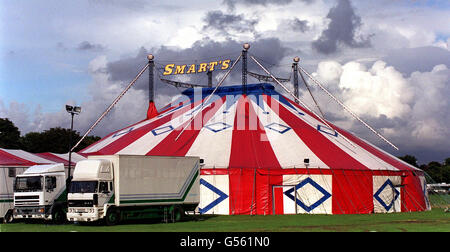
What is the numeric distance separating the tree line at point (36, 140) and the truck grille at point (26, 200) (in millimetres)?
41288

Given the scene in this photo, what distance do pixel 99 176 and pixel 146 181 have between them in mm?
2163

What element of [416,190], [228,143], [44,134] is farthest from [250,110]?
[44,134]

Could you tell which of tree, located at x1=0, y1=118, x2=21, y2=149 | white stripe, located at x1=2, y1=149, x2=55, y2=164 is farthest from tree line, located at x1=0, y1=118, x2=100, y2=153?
white stripe, located at x1=2, y1=149, x2=55, y2=164

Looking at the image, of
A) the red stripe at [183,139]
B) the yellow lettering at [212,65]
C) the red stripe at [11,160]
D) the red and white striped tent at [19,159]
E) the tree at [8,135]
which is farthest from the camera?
the tree at [8,135]

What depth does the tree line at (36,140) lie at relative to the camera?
67.2m

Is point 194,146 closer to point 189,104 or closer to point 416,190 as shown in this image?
point 189,104

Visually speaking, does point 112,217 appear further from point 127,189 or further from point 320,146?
point 320,146

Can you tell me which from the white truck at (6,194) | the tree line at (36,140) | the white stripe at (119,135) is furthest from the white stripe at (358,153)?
the tree line at (36,140)

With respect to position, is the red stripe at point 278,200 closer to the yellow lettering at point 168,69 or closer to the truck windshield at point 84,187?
the truck windshield at point 84,187

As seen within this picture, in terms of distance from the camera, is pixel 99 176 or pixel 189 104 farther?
pixel 189 104

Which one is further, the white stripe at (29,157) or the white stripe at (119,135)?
the white stripe at (119,135)

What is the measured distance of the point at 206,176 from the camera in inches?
1234

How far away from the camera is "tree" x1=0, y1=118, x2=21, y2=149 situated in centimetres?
6668
